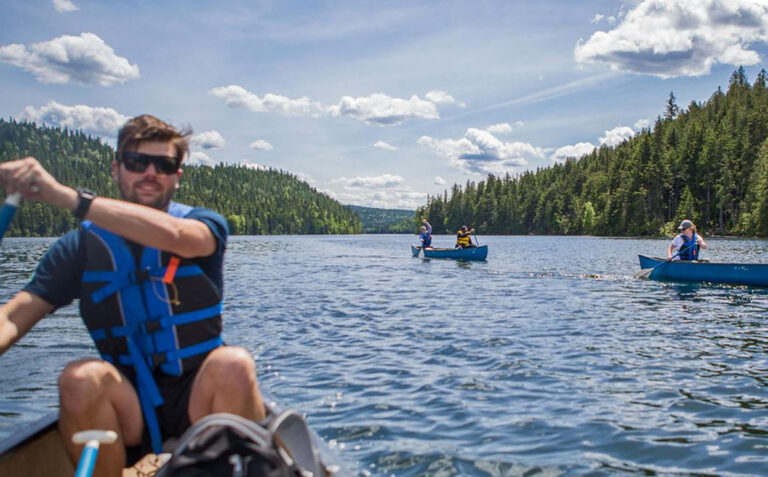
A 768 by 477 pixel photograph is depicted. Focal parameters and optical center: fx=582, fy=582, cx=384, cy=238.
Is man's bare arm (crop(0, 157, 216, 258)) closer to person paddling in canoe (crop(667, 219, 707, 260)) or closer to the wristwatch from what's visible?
the wristwatch

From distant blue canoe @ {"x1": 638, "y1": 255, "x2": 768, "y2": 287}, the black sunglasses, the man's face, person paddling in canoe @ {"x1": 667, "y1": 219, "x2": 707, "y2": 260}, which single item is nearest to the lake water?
distant blue canoe @ {"x1": 638, "y1": 255, "x2": 768, "y2": 287}

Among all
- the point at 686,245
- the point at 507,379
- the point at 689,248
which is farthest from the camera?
the point at 686,245

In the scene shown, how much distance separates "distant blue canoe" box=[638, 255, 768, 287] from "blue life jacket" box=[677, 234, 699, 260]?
0.91 metres

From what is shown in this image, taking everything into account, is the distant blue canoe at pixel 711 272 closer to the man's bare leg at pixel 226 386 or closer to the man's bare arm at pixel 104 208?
the man's bare leg at pixel 226 386

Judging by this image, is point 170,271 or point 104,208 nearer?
point 104,208

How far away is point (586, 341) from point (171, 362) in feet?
31.6

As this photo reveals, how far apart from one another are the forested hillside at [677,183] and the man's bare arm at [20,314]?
282 ft

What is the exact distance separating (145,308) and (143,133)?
909 millimetres

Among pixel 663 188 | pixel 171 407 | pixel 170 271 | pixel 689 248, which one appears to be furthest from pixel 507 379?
pixel 663 188

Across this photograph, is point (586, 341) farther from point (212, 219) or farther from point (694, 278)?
point (694, 278)

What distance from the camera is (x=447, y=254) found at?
3744 centimetres

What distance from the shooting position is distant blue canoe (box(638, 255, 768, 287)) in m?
19.9

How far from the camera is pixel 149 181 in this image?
3051mm

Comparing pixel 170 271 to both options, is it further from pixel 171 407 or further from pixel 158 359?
pixel 171 407
